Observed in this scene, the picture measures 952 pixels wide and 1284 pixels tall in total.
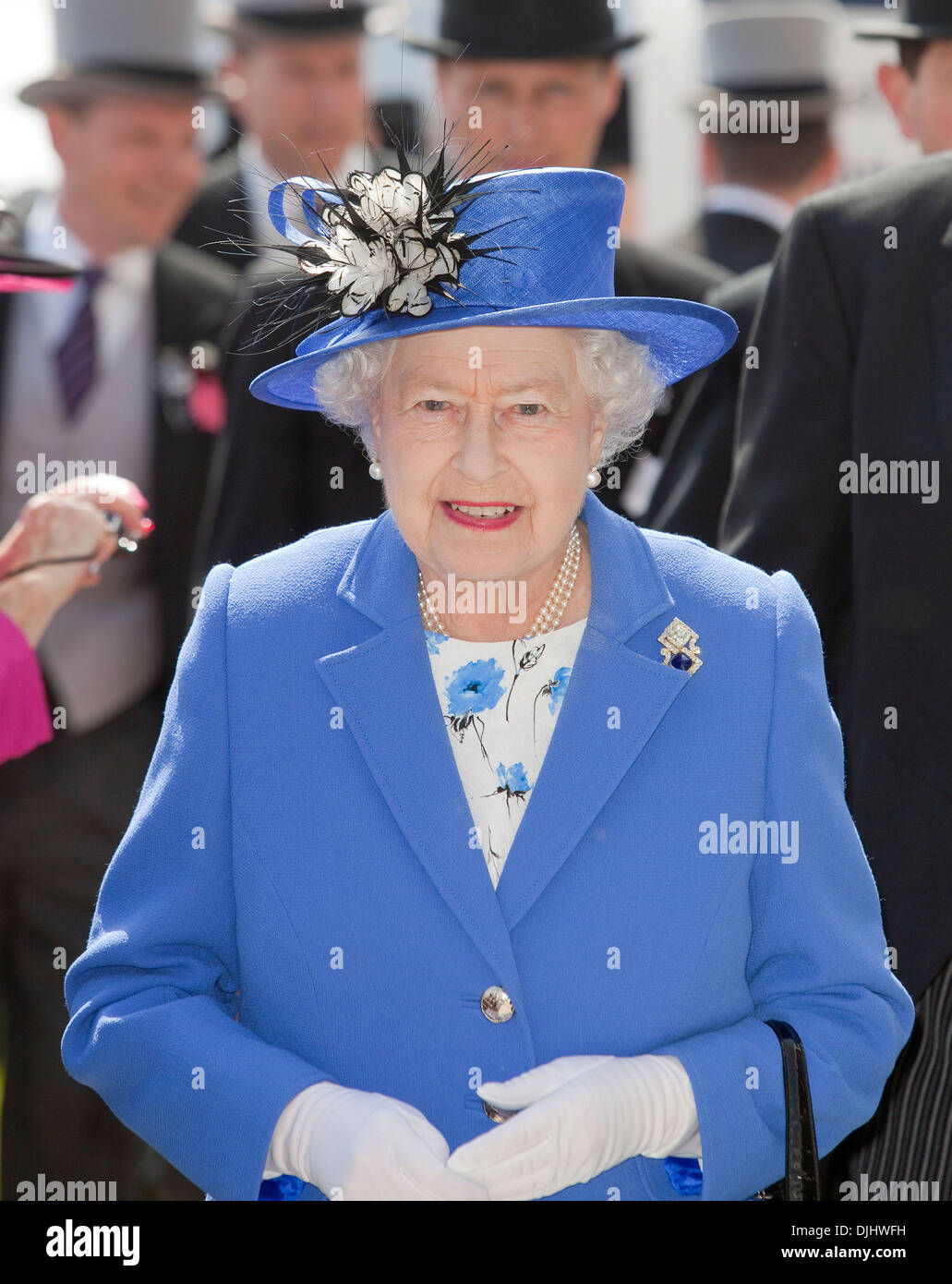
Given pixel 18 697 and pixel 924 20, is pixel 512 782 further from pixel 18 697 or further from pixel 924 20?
pixel 924 20

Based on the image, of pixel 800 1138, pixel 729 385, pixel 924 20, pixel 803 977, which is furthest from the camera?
pixel 729 385

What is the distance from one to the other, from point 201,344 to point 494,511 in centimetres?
212

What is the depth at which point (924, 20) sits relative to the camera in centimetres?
333

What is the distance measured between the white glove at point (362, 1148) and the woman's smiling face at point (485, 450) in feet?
2.23

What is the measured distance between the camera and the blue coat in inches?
83.9

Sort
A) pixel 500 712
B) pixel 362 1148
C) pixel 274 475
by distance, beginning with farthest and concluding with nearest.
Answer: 1. pixel 274 475
2. pixel 500 712
3. pixel 362 1148

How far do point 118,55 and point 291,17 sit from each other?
621 mm

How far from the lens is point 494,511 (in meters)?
2.23

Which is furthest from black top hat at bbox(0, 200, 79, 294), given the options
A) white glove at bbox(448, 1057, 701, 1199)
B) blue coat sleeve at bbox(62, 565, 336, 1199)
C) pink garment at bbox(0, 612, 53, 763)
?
white glove at bbox(448, 1057, 701, 1199)

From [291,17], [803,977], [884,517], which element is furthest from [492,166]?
[803,977]

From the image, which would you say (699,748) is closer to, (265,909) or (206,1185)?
(265,909)

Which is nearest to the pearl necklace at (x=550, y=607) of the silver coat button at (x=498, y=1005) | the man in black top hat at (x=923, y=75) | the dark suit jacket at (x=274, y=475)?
the silver coat button at (x=498, y=1005)

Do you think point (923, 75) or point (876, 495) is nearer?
point (876, 495)

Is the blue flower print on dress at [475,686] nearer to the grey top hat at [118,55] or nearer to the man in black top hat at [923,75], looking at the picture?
the man in black top hat at [923,75]
